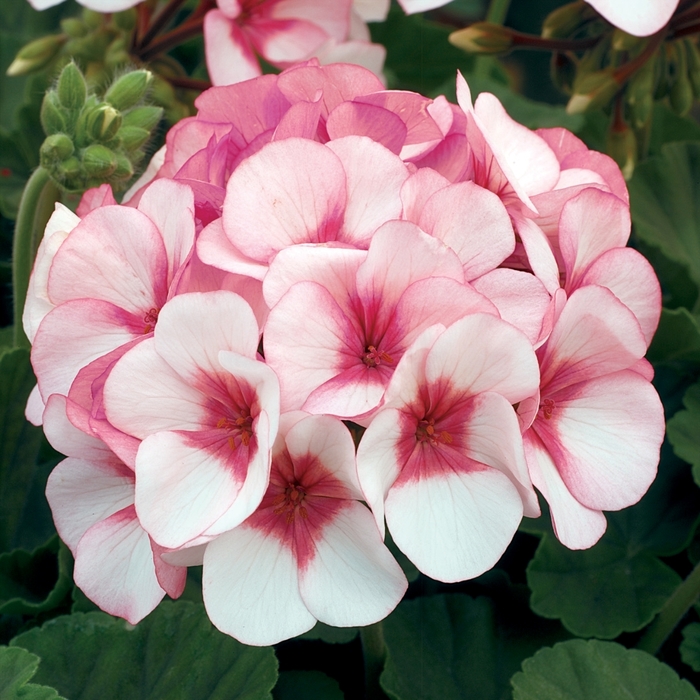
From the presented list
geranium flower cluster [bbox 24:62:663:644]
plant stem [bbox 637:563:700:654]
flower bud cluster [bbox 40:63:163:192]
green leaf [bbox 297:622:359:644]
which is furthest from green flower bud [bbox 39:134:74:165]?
plant stem [bbox 637:563:700:654]

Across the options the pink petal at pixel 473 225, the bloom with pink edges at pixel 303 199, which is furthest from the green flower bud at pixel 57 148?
the pink petal at pixel 473 225

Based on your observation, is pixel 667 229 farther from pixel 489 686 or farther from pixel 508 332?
pixel 508 332

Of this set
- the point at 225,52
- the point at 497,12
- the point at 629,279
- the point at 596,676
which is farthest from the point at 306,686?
the point at 497,12

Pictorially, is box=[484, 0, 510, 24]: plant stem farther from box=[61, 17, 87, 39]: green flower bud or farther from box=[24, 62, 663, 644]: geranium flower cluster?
box=[24, 62, 663, 644]: geranium flower cluster

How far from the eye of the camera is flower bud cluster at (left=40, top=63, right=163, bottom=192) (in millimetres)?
739

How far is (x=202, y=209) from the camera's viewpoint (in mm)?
615

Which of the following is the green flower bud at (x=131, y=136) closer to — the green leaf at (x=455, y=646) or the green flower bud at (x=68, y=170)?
the green flower bud at (x=68, y=170)

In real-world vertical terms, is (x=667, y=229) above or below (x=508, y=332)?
below

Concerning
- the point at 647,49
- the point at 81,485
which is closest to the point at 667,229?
the point at 647,49

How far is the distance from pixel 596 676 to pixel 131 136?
0.59 meters

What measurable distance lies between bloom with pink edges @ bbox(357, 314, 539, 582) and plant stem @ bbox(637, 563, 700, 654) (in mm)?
384

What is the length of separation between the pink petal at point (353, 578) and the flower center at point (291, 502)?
0.03m

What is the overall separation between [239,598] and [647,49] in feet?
2.44

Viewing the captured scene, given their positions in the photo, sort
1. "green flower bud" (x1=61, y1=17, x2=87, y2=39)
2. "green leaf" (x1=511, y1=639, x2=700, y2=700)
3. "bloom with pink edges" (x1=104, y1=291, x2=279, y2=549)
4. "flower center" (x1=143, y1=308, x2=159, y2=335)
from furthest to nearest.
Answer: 1. "green flower bud" (x1=61, y1=17, x2=87, y2=39)
2. "green leaf" (x1=511, y1=639, x2=700, y2=700)
3. "flower center" (x1=143, y1=308, x2=159, y2=335)
4. "bloom with pink edges" (x1=104, y1=291, x2=279, y2=549)
